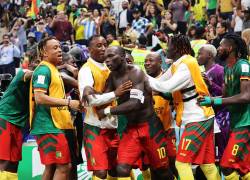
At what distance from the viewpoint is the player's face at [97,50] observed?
8148mm

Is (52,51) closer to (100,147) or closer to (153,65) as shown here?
(100,147)

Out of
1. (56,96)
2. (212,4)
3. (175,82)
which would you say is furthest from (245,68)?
(212,4)

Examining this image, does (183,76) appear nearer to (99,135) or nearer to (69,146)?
(99,135)

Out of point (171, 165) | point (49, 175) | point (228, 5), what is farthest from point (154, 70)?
point (228, 5)

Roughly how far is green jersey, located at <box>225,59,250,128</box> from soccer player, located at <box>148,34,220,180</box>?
0.29m

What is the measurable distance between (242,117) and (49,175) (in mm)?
2519

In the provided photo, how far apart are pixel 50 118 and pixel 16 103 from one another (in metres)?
0.69

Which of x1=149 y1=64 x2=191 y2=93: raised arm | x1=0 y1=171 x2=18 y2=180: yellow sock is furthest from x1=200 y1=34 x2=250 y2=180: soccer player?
x1=0 y1=171 x2=18 y2=180: yellow sock

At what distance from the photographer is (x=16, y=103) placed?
842 centimetres

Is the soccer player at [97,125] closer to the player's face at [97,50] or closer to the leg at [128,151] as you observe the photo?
the player's face at [97,50]

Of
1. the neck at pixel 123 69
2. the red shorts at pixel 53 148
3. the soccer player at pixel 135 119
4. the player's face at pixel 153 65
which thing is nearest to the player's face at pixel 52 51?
the soccer player at pixel 135 119

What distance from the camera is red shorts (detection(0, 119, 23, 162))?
8336mm

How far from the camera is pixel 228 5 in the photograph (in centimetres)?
1777

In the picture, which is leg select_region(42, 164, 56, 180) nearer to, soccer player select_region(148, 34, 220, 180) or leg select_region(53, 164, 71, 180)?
leg select_region(53, 164, 71, 180)
